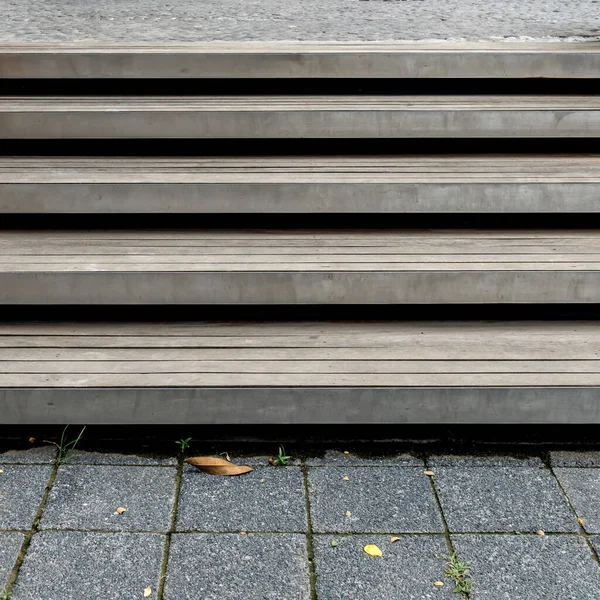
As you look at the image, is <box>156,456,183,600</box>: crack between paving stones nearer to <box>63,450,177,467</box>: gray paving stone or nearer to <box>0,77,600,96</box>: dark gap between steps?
<box>63,450,177,467</box>: gray paving stone

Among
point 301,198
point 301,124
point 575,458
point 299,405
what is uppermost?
point 301,124

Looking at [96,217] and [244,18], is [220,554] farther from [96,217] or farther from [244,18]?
[244,18]

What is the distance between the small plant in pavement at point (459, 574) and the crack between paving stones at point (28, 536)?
3.45ft

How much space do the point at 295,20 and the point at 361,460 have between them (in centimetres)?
368

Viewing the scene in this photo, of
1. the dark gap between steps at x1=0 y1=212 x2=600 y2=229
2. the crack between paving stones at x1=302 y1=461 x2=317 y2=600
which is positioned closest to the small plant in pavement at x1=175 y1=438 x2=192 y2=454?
the crack between paving stones at x1=302 y1=461 x2=317 y2=600

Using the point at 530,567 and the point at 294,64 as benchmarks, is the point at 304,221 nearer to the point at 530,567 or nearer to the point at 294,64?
the point at 294,64

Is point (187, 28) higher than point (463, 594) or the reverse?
higher

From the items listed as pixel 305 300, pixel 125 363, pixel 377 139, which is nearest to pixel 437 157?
pixel 377 139

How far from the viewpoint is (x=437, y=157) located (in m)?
3.29

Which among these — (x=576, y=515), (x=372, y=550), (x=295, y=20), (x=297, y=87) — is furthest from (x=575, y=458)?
(x=295, y=20)

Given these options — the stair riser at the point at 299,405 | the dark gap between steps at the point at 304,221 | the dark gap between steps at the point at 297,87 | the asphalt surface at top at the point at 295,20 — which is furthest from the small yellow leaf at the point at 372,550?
the asphalt surface at top at the point at 295,20

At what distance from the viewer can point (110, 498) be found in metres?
2.10

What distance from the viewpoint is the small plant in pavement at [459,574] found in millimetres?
1811

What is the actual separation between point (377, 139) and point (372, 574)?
2.04m
